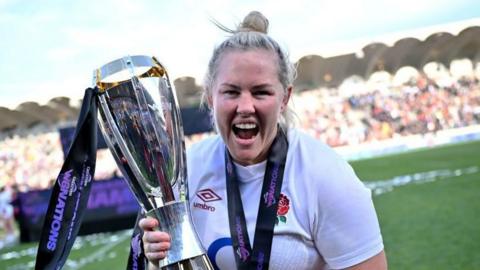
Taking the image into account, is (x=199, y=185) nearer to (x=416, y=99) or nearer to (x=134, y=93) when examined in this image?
(x=134, y=93)

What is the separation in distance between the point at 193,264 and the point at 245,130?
0.36 metres

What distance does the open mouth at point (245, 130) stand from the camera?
1384 mm

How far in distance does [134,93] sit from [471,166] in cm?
1037

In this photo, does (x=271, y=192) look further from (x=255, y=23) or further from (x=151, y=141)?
(x=255, y=23)

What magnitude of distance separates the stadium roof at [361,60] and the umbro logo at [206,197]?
2551cm

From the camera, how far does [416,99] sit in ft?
80.8

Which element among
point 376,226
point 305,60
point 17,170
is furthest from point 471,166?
point 305,60

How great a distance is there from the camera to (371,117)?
2383 centimetres

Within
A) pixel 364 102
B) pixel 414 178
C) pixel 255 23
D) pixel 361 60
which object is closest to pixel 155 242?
pixel 255 23

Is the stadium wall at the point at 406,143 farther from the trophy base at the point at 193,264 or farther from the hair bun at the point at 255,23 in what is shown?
the trophy base at the point at 193,264

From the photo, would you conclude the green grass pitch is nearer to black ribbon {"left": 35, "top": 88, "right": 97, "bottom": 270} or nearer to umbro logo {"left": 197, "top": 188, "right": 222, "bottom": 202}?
umbro logo {"left": 197, "top": 188, "right": 222, "bottom": 202}

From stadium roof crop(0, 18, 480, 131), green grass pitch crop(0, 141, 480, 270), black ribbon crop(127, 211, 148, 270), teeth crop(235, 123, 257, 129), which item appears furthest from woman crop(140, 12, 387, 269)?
stadium roof crop(0, 18, 480, 131)

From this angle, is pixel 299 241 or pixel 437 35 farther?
pixel 437 35

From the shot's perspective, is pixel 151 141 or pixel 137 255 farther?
pixel 137 255
